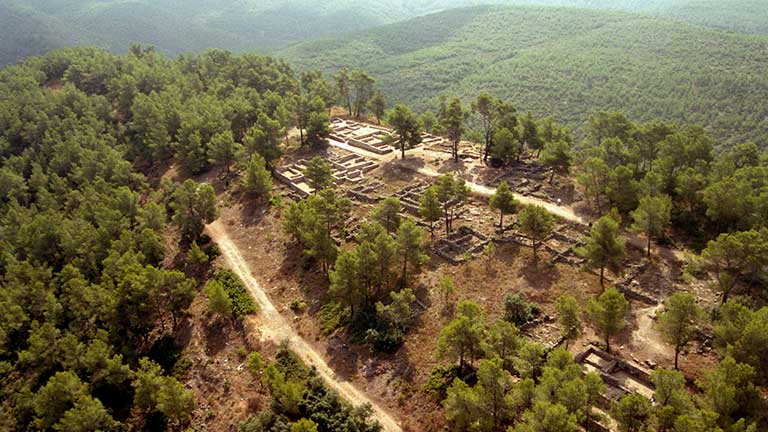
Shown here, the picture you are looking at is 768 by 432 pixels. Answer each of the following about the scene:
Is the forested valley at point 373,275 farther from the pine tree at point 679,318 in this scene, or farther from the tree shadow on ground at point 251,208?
the tree shadow on ground at point 251,208

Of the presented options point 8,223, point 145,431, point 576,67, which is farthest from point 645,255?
point 576,67

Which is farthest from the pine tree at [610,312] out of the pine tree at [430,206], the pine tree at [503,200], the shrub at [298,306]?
the shrub at [298,306]

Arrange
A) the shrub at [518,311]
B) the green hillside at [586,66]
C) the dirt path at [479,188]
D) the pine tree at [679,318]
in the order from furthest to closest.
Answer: the green hillside at [586,66], the dirt path at [479,188], the shrub at [518,311], the pine tree at [679,318]

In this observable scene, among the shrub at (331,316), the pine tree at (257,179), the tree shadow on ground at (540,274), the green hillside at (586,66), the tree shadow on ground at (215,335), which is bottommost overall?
the green hillside at (586,66)

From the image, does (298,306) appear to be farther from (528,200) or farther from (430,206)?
(528,200)

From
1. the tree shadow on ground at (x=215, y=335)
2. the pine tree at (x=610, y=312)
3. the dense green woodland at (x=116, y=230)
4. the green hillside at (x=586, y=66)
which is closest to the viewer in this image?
the pine tree at (x=610, y=312)

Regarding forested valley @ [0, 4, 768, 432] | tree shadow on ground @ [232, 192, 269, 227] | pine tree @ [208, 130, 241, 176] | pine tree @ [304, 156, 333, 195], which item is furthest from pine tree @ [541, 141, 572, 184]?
pine tree @ [208, 130, 241, 176]

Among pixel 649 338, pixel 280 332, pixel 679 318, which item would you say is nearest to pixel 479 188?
pixel 649 338

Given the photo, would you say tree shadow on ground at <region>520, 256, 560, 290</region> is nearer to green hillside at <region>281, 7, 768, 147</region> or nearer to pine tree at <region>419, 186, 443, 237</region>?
pine tree at <region>419, 186, 443, 237</region>
